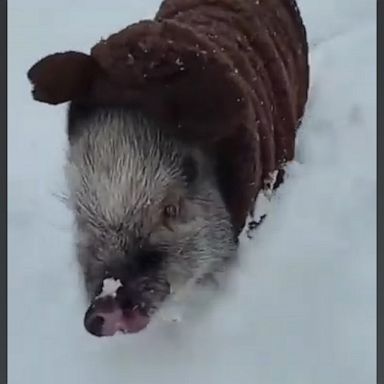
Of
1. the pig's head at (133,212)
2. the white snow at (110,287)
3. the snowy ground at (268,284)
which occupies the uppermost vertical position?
the pig's head at (133,212)


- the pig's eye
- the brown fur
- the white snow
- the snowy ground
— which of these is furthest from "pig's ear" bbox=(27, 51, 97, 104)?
the snowy ground

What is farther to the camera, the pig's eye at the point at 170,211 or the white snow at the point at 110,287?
the pig's eye at the point at 170,211

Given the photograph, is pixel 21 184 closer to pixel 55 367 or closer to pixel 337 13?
pixel 55 367

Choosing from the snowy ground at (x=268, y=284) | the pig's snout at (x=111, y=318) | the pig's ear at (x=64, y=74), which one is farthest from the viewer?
the snowy ground at (x=268, y=284)

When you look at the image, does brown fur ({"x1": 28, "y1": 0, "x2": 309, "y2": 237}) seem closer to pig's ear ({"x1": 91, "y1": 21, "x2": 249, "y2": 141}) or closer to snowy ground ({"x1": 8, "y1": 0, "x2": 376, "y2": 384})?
pig's ear ({"x1": 91, "y1": 21, "x2": 249, "y2": 141})

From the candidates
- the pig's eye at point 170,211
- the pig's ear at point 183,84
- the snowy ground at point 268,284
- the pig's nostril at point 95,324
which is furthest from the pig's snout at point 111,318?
the pig's ear at point 183,84

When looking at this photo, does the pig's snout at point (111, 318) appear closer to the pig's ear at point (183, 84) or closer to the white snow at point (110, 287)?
the white snow at point (110, 287)

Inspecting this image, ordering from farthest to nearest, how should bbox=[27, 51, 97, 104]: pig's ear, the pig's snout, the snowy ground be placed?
the snowy ground
bbox=[27, 51, 97, 104]: pig's ear
the pig's snout

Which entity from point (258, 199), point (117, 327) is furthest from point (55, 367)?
point (258, 199)
